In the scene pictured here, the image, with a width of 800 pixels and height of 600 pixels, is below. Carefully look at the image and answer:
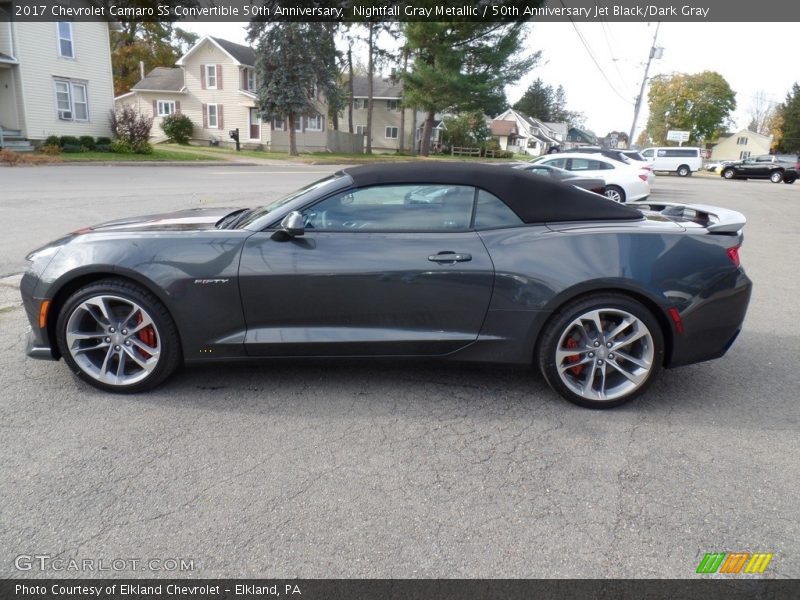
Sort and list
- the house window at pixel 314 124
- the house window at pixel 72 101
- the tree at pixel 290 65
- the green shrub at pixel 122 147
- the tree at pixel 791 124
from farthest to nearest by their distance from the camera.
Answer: the tree at pixel 791 124, the house window at pixel 314 124, the tree at pixel 290 65, the house window at pixel 72 101, the green shrub at pixel 122 147

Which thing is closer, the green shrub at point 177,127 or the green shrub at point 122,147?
the green shrub at point 122,147

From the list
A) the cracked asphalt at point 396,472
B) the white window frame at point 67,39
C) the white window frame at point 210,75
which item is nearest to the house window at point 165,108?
the white window frame at point 210,75

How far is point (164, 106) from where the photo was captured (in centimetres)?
4362

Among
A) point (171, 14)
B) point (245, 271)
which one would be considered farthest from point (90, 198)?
point (171, 14)

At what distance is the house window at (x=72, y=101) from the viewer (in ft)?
88.6

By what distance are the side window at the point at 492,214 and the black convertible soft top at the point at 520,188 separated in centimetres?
3

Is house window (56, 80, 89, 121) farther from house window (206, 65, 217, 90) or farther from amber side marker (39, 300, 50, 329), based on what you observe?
amber side marker (39, 300, 50, 329)

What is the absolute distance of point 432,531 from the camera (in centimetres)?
244

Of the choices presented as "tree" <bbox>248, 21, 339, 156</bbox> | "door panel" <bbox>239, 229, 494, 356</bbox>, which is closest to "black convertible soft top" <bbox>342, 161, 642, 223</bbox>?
"door panel" <bbox>239, 229, 494, 356</bbox>

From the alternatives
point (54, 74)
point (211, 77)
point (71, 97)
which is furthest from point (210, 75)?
point (54, 74)

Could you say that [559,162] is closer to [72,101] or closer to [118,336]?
[118,336]

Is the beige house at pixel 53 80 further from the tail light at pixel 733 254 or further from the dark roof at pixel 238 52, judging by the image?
the tail light at pixel 733 254

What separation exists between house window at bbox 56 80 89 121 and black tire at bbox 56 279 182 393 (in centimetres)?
2869

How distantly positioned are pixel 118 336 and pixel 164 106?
4581cm
